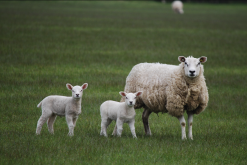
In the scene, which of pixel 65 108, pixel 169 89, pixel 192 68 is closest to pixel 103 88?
pixel 169 89

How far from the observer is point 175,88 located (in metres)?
7.86

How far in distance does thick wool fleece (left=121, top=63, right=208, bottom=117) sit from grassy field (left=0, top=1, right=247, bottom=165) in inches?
24.9

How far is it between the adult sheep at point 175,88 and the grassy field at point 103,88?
0.58m

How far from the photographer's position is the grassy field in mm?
6617

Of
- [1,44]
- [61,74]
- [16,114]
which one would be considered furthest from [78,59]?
[16,114]

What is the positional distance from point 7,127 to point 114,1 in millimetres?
63203

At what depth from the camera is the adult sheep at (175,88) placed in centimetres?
773

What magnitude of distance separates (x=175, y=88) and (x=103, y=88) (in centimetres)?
501

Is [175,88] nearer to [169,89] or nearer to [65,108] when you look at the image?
[169,89]

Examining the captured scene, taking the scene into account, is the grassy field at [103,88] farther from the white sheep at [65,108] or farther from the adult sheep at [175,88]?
the adult sheep at [175,88]

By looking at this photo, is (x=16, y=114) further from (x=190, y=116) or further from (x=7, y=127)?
(x=190, y=116)

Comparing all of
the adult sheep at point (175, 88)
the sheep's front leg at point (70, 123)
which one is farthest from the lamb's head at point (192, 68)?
the sheep's front leg at point (70, 123)

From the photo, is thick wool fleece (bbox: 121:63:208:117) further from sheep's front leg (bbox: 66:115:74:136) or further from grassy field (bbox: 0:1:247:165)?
sheep's front leg (bbox: 66:115:74:136)

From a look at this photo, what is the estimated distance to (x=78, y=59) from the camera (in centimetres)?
1752
